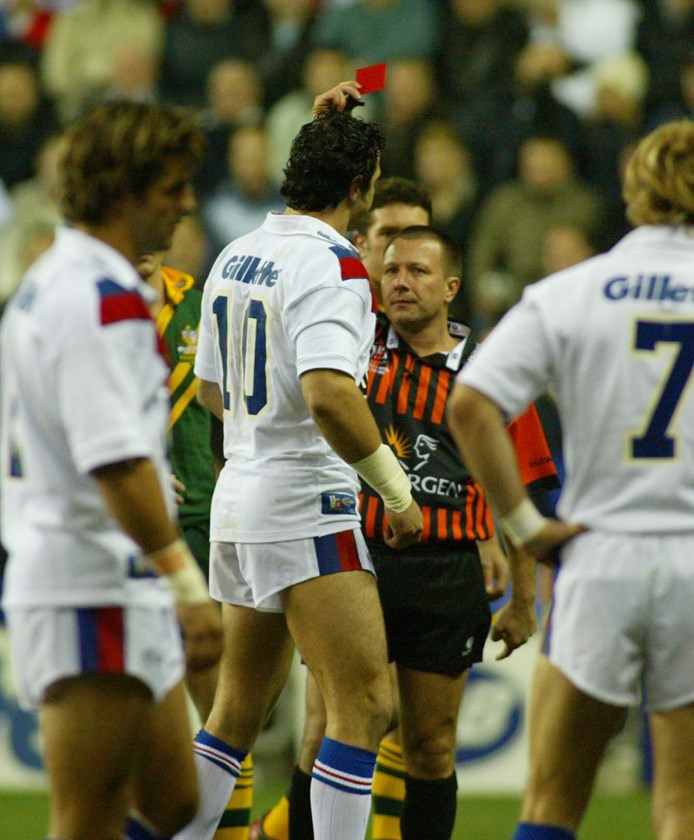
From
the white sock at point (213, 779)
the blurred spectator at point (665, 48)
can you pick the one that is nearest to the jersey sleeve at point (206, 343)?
the white sock at point (213, 779)

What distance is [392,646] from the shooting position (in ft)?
16.9

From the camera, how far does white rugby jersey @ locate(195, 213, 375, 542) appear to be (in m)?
4.40

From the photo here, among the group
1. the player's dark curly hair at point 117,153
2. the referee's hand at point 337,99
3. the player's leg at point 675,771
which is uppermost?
the referee's hand at point 337,99

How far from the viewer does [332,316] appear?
433 centimetres

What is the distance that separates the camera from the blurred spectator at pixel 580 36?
1094 centimetres

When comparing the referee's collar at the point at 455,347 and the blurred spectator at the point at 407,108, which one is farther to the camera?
the blurred spectator at the point at 407,108

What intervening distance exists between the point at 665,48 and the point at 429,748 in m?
7.26

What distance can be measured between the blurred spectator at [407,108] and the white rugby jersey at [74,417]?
24.0 ft

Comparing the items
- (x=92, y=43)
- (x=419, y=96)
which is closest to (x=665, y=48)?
(x=419, y=96)

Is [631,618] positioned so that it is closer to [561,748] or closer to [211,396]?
[561,748]

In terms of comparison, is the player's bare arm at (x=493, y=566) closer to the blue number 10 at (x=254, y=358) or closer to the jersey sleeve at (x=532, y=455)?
the jersey sleeve at (x=532, y=455)

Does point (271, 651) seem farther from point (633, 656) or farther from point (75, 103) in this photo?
point (75, 103)

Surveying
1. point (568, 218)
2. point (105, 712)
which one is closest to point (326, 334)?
point (105, 712)

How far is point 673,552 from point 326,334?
1281 mm
